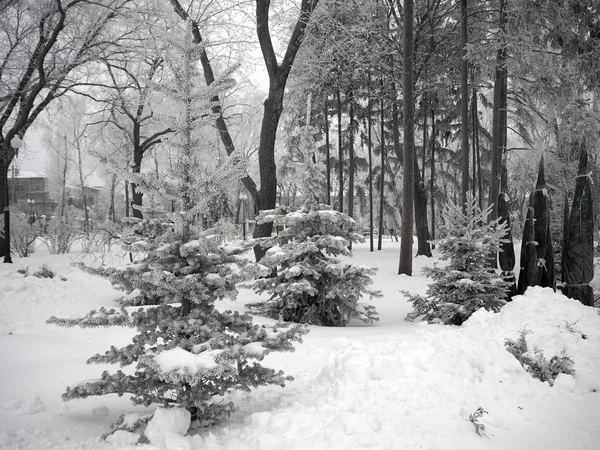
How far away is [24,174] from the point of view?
7769 centimetres

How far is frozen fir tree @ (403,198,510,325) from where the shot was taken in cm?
731

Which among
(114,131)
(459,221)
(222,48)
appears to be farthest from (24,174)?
(459,221)

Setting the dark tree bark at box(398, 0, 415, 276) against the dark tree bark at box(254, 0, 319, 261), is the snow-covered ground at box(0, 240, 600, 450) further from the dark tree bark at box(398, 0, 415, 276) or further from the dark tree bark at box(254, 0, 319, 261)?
the dark tree bark at box(398, 0, 415, 276)

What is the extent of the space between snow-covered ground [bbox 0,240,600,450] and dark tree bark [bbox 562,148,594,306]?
118 inches

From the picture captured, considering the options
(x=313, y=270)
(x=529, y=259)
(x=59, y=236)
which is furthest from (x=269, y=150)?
(x=59, y=236)

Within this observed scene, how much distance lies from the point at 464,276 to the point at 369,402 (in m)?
4.73

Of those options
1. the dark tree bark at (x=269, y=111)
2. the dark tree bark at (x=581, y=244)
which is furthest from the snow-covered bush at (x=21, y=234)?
the dark tree bark at (x=581, y=244)

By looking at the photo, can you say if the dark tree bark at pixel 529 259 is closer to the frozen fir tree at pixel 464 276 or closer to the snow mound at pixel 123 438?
the frozen fir tree at pixel 464 276

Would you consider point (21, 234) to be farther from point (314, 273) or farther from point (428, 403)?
point (428, 403)

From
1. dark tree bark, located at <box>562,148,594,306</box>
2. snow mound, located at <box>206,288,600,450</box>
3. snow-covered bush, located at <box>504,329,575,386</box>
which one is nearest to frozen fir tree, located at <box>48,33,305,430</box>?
snow mound, located at <box>206,288,600,450</box>

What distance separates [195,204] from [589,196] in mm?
7916

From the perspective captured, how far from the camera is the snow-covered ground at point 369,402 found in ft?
9.67

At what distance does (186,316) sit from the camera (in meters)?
3.29

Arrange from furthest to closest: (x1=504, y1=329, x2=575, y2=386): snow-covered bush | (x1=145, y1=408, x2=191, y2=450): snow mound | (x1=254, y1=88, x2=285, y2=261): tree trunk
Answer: (x1=254, y1=88, x2=285, y2=261): tree trunk, (x1=504, y1=329, x2=575, y2=386): snow-covered bush, (x1=145, y1=408, x2=191, y2=450): snow mound
